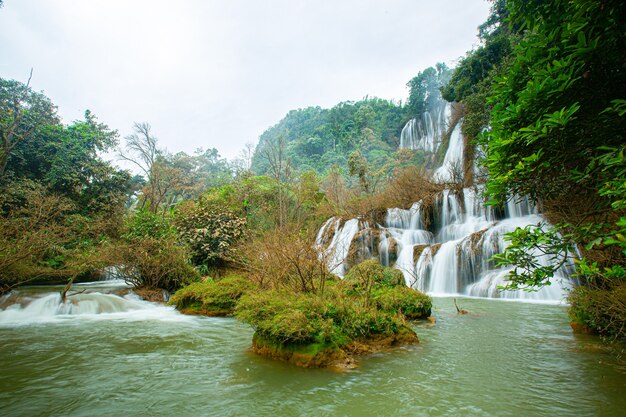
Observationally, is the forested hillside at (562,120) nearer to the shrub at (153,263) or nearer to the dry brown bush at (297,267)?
the dry brown bush at (297,267)

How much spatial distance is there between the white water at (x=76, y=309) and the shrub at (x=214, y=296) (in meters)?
0.45

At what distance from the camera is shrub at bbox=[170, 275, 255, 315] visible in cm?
973

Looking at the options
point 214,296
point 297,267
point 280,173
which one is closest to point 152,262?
point 214,296

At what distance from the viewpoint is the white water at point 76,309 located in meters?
9.41

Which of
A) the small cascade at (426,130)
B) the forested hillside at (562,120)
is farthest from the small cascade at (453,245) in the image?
the small cascade at (426,130)

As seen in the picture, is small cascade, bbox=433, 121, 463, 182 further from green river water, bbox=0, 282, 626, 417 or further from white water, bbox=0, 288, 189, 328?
white water, bbox=0, 288, 189, 328

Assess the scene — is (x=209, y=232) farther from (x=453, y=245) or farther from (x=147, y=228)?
(x=453, y=245)

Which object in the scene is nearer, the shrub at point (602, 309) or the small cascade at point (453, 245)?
the shrub at point (602, 309)

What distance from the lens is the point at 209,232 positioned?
15680 mm

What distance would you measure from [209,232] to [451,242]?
1155cm

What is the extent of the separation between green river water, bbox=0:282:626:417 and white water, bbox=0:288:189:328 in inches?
77.7

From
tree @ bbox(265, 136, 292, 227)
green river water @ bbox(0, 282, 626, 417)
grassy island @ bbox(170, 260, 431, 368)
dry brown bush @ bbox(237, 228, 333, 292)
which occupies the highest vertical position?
tree @ bbox(265, 136, 292, 227)

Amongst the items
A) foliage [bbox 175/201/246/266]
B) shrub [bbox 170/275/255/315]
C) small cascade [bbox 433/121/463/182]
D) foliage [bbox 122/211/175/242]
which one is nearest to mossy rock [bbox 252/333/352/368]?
shrub [bbox 170/275/255/315]

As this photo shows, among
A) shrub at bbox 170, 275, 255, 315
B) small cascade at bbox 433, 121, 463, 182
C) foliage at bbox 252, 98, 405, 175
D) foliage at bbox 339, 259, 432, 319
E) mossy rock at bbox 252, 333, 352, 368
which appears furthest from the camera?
foliage at bbox 252, 98, 405, 175
